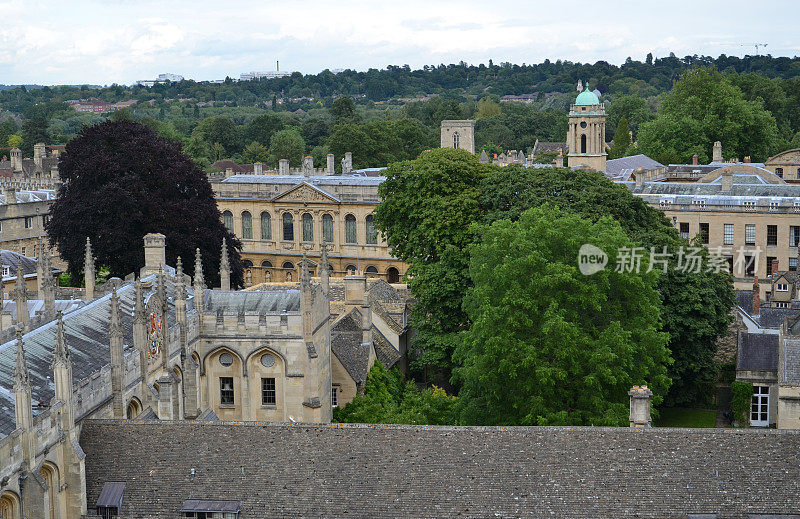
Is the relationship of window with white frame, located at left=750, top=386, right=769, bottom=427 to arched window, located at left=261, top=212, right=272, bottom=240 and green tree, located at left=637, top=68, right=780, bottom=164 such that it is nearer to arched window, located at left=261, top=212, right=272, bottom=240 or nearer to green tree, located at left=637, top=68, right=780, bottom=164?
arched window, located at left=261, top=212, right=272, bottom=240

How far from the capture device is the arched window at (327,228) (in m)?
81.1

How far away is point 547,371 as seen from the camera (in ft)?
108

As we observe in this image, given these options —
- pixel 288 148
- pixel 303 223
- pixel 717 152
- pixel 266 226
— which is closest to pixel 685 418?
pixel 303 223

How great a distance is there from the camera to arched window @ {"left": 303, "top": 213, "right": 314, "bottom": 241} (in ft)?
268

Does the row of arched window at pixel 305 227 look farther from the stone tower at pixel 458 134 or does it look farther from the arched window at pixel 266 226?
the stone tower at pixel 458 134

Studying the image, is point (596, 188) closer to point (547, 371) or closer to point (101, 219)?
point (547, 371)

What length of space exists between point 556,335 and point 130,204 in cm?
3052

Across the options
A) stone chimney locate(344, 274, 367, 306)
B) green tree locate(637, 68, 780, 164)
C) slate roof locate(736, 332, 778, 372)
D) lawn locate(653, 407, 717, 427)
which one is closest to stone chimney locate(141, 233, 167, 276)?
stone chimney locate(344, 274, 367, 306)

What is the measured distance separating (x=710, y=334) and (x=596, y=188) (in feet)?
25.9

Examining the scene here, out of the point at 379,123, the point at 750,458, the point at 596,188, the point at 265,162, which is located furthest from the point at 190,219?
the point at 265,162

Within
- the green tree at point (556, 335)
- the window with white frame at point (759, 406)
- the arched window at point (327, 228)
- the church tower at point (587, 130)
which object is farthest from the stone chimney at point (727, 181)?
the green tree at point (556, 335)

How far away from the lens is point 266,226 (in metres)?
83.4

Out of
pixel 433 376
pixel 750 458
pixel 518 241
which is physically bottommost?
pixel 433 376

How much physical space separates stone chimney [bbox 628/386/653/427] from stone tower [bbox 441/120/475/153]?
75.3 meters
